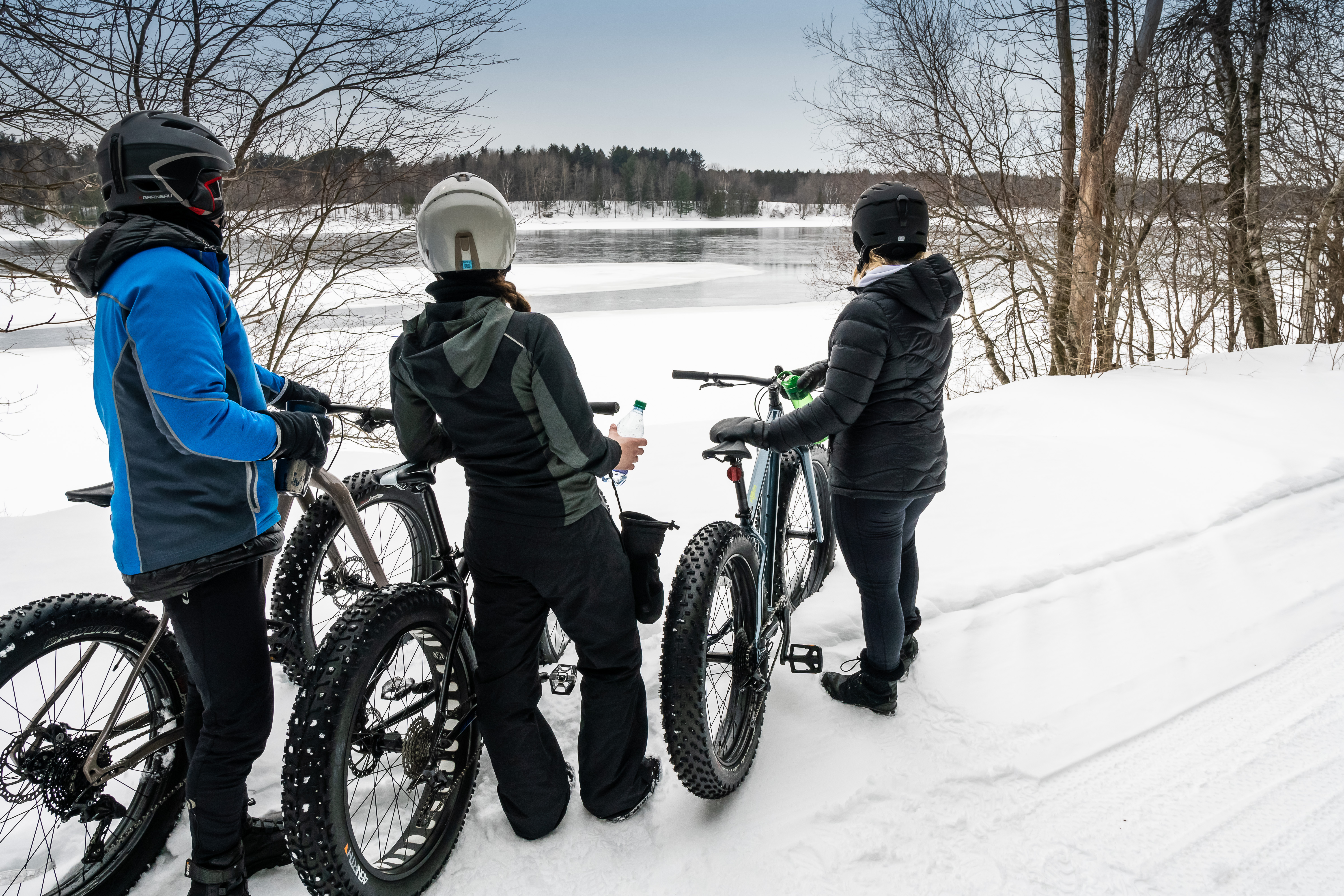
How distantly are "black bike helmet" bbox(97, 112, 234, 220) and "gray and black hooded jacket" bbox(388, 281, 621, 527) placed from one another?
565 mm

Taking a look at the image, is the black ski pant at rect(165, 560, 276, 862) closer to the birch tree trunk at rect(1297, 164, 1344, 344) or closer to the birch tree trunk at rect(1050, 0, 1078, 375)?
the birch tree trunk at rect(1050, 0, 1078, 375)

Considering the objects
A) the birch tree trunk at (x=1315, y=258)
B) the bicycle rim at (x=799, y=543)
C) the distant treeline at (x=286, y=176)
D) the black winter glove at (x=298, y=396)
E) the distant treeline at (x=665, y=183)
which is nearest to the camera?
the black winter glove at (x=298, y=396)

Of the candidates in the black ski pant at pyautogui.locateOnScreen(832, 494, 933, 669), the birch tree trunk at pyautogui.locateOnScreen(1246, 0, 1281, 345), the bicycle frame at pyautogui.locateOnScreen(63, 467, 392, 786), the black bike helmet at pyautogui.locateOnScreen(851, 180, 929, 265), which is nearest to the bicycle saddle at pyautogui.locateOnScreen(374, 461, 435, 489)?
the bicycle frame at pyautogui.locateOnScreen(63, 467, 392, 786)

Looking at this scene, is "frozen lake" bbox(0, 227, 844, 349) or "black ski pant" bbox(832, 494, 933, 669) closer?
"black ski pant" bbox(832, 494, 933, 669)

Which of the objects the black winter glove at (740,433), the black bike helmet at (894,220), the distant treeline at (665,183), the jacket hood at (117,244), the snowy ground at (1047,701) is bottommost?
the snowy ground at (1047,701)

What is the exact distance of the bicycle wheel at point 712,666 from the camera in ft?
6.76

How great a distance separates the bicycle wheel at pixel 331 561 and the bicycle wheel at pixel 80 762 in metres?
0.38

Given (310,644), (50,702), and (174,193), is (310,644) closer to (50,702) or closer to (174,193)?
(50,702)

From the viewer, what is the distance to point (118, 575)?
326cm

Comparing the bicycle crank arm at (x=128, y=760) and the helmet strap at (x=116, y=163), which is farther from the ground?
the helmet strap at (x=116, y=163)

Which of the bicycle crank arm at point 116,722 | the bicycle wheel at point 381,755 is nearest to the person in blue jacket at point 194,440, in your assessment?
the bicycle crank arm at point 116,722

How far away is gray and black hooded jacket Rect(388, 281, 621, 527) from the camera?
1.71m

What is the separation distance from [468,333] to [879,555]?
1.55 metres

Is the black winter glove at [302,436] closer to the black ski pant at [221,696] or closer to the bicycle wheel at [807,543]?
the black ski pant at [221,696]
